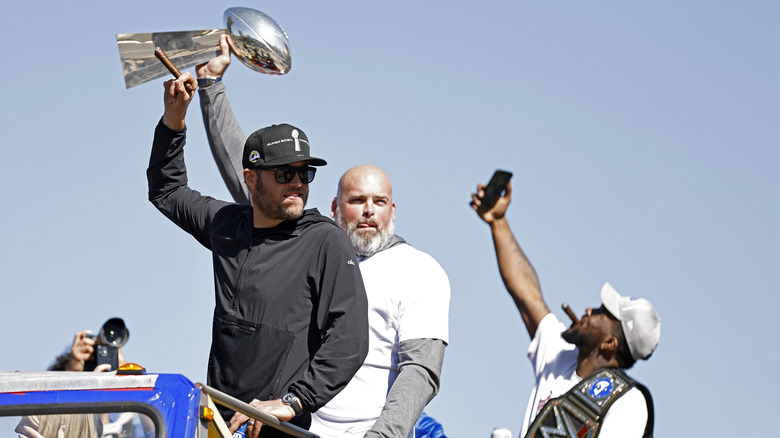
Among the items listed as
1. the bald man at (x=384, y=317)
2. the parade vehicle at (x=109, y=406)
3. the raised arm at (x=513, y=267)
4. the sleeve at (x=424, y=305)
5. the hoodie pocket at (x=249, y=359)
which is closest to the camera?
the parade vehicle at (x=109, y=406)

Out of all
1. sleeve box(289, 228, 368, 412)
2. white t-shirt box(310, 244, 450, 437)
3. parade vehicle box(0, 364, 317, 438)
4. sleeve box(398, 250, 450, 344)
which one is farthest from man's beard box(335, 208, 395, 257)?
parade vehicle box(0, 364, 317, 438)

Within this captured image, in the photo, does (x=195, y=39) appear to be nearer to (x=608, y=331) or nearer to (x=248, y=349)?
(x=248, y=349)

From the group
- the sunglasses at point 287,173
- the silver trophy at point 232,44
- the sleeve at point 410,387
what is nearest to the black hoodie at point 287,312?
the sunglasses at point 287,173

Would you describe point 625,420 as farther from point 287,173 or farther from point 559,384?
point 287,173

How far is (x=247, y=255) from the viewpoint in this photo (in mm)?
4203

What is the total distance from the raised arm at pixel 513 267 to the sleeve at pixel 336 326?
6.58 feet

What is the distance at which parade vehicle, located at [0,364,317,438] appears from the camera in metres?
2.79

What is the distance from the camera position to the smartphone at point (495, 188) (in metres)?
6.16

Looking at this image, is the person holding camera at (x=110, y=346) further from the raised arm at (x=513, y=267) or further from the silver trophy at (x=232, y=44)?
the raised arm at (x=513, y=267)

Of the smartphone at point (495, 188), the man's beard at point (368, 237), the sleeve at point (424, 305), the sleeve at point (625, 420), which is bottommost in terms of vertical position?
the sleeve at point (625, 420)

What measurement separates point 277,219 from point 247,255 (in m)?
0.19

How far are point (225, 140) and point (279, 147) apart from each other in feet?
3.27

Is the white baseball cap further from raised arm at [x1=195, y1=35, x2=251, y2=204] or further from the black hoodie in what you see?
raised arm at [x1=195, y1=35, x2=251, y2=204]

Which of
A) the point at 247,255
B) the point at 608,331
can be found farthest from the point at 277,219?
the point at 608,331
